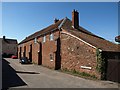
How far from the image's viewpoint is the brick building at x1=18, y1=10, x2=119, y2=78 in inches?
830

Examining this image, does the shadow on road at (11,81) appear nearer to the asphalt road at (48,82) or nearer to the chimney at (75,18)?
the asphalt road at (48,82)

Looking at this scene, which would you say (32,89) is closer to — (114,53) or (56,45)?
(114,53)

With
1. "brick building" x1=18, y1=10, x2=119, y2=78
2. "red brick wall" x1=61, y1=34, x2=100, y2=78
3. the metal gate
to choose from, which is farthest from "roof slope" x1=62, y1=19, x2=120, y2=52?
the metal gate

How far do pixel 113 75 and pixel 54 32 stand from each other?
14.0 meters

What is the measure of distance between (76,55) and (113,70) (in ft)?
19.6

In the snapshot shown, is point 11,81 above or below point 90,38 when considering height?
below

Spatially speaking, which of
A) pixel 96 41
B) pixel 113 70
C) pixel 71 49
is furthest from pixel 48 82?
pixel 96 41

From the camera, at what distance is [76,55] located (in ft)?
78.1

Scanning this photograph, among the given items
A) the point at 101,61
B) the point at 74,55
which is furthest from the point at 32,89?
the point at 74,55

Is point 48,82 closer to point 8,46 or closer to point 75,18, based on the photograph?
point 75,18

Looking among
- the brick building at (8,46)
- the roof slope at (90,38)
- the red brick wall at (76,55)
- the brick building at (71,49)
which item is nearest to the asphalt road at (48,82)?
the red brick wall at (76,55)

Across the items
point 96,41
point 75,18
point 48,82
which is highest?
point 75,18

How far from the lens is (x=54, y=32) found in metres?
30.3

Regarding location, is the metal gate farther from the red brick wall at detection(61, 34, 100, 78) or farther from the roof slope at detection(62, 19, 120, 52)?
the roof slope at detection(62, 19, 120, 52)
